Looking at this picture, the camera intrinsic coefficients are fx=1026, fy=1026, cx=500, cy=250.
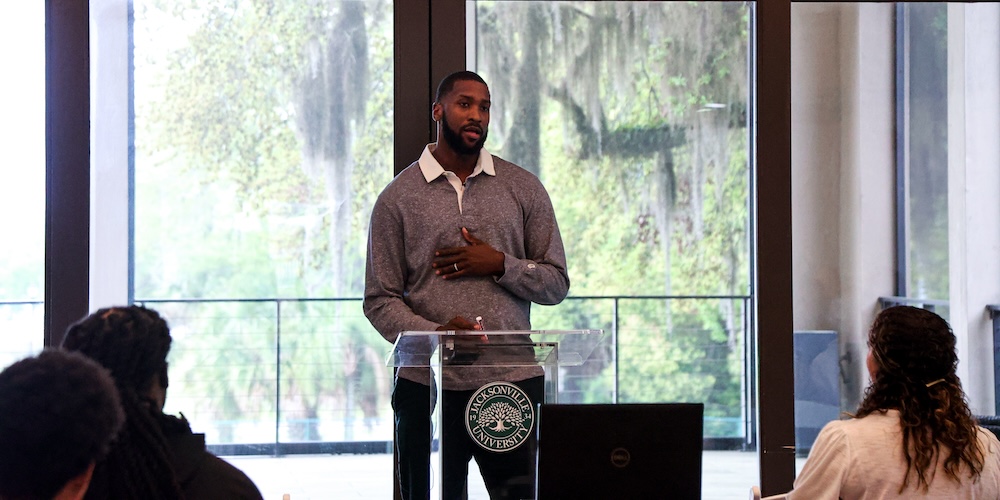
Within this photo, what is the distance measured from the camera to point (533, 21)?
13.2 feet

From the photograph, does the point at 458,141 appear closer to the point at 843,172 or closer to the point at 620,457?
the point at 620,457

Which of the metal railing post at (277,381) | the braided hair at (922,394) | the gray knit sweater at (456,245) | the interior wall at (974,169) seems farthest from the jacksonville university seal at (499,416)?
the interior wall at (974,169)

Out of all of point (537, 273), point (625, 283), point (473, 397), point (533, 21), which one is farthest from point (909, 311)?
point (533, 21)

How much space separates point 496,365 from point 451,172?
0.98m

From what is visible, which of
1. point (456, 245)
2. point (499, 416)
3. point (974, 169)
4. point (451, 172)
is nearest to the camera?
point (499, 416)

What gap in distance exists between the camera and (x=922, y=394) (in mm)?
2199

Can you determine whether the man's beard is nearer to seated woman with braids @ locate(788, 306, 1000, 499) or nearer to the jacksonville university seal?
the jacksonville university seal

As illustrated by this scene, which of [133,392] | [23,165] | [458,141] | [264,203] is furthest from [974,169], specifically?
[23,165]

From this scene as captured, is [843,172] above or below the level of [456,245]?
above

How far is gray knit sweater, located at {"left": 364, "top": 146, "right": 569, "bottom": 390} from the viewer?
3264 mm

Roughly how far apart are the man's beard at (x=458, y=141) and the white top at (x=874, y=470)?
1.61m

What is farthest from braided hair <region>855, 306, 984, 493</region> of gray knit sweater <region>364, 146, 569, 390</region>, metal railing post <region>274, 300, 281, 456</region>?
metal railing post <region>274, 300, 281, 456</region>

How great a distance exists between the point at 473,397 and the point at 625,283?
1636 millimetres

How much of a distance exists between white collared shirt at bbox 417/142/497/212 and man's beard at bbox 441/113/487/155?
0.15 feet
